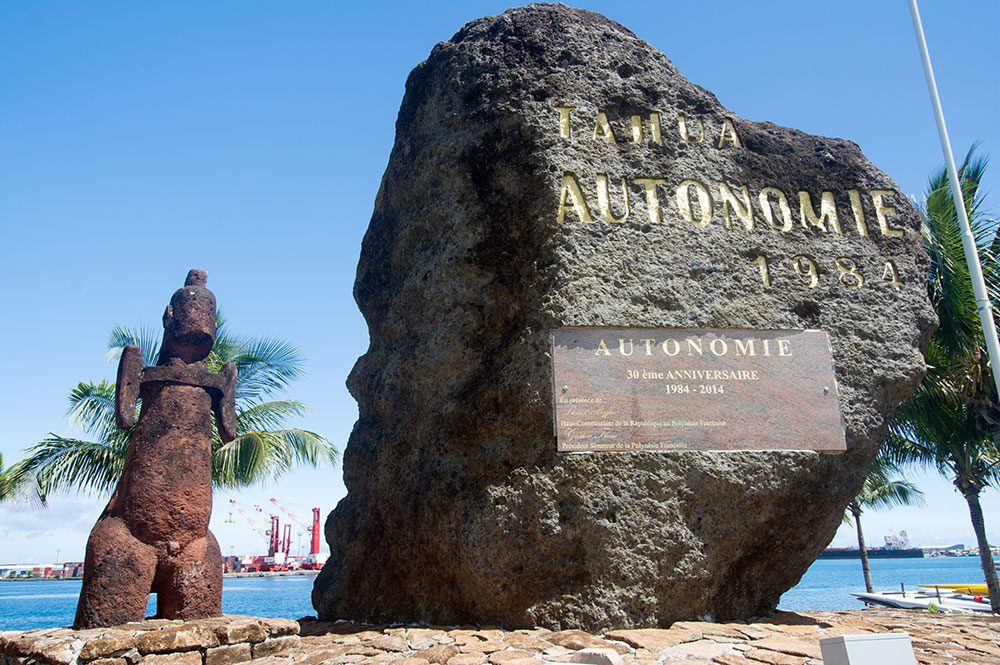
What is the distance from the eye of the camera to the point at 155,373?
5297 mm

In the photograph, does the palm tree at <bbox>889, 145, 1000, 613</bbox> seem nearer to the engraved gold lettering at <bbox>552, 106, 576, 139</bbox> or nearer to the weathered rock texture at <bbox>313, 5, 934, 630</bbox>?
the weathered rock texture at <bbox>313, 5, 934, 630</bbox>

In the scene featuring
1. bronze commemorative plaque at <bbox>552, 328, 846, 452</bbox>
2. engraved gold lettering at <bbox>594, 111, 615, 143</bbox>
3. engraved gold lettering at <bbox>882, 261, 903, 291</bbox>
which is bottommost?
bronze commemorative plaque at <bbox>552, 328, 846, 452</bbox>

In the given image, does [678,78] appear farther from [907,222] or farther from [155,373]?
[155,373]

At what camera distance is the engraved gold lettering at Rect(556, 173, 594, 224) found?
17.7 feet

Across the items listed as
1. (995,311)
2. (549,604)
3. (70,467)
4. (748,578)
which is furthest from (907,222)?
(70,467)

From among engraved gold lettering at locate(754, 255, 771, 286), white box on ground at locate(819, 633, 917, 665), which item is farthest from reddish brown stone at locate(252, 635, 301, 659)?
engraved gold lettering at locate(754, 255, 771, 286)

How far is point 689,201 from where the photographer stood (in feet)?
19.0

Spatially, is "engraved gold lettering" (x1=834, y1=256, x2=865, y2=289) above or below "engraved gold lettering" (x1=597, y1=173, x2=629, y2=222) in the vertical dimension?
below

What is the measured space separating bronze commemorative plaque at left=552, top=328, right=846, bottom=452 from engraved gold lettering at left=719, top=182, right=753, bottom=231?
105 centimetres

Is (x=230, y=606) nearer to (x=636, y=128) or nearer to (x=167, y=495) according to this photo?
(x=167, y=495)

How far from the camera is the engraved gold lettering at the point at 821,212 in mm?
6035

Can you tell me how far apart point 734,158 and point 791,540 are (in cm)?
326

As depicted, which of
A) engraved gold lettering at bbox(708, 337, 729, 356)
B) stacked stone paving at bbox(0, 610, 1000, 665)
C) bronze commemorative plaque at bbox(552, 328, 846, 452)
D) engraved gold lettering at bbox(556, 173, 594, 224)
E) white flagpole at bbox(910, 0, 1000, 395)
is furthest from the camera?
white flagpole at bbox(910, 0, 1000, 395)

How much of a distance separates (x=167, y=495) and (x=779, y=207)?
17.8 ft
